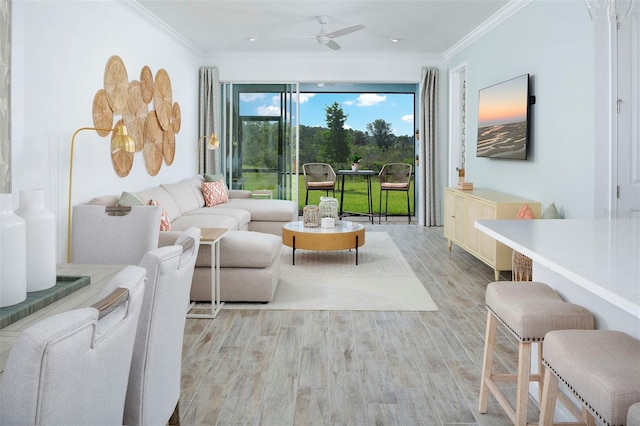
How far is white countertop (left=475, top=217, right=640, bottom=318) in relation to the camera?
131 centimetres

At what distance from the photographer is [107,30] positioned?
16.5ft

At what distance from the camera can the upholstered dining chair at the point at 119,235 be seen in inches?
108

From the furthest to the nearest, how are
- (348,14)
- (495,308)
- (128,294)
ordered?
(348,14) < (495,308) < (128,294)

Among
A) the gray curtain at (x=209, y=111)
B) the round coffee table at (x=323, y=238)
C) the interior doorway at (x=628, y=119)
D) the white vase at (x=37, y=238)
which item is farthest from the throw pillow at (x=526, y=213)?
the gray curtain at (x=209, y=111)

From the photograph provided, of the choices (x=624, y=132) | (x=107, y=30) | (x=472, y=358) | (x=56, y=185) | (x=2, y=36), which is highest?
(x=107, y=30)

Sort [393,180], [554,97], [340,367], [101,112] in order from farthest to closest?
[393,180] → [101,112] → [554,97] → [340,367]

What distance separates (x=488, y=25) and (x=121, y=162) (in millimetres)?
4479

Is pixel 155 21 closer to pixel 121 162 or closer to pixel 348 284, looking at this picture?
pixel 121 162

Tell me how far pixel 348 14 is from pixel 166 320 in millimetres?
5192

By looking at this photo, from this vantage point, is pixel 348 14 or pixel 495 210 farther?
pixel 348 14

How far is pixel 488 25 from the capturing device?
639 cm

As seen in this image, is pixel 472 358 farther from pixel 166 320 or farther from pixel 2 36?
pixel 2 36

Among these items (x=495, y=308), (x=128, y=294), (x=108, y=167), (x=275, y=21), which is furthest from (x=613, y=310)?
(x=275, y=21)

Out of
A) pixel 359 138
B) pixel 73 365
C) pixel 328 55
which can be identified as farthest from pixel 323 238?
pixel 359 138
